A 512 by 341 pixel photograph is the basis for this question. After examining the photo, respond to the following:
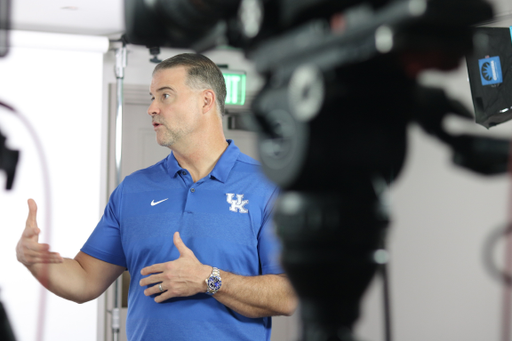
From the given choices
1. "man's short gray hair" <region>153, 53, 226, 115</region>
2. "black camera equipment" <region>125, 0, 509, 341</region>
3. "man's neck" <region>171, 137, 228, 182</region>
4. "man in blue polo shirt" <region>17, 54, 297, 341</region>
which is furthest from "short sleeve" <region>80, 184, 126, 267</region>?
"black camera equipment" <region>125, 0, 509, 341</region>

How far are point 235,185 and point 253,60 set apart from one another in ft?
2.13

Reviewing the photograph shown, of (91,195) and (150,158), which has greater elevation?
(150,158)

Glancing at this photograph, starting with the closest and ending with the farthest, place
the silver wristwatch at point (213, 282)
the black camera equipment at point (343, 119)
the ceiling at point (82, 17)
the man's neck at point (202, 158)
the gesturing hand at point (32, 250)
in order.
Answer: the black camera equipment at point (343, 119), the gesturing hand at point (32, 250), the silver wristwatch at point (213, 282), the man's neck at point (202, 158), the ceiling at point (82, 17)

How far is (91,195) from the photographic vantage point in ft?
6.52

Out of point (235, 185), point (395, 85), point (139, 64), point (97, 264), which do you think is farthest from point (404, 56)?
point (139, 64)

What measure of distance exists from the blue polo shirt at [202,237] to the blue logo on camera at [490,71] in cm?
A: 56

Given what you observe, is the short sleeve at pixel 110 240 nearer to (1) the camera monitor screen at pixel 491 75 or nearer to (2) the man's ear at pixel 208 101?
(2) the man's ear at pixel 208 101

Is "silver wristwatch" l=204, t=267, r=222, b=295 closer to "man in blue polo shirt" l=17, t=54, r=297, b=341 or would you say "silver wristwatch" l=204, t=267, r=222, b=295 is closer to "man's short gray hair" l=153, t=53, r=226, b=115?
"man in blue polo shirt" l=17, t=54, r=297, b=341

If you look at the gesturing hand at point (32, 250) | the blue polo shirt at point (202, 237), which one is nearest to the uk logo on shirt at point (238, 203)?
the blue polo shirt at point (202, 237)

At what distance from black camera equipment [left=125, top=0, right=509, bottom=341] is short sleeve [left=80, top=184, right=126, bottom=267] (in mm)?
756

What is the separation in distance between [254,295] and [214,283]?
7cm

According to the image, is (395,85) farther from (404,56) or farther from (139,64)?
(139,64)

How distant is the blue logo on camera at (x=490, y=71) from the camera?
11cm

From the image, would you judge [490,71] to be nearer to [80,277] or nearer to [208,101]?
[208,101]
